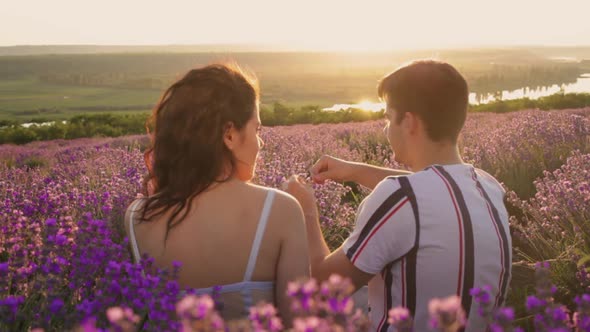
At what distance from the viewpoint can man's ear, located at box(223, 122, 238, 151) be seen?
2.21 meters

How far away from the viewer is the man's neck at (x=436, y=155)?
7.33 feet

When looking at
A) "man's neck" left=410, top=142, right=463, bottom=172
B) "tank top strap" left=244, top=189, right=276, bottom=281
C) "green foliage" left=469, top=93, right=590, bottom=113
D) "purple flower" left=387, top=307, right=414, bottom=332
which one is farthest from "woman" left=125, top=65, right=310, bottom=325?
"green foliage" left=469, top=93, right=590, bottom=113

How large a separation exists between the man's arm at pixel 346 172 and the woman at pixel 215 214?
2.50ft

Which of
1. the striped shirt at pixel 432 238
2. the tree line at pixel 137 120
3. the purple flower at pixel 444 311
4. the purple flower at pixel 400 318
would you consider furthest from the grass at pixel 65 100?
the purple flower at pixel 444 311

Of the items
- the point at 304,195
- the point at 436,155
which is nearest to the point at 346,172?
the point at 304,195

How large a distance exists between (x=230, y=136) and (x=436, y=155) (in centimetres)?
84

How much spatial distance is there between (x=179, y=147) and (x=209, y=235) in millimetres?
374

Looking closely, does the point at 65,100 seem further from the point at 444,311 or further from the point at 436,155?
the point at 444,311

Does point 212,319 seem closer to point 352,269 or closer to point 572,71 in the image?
point 352,269

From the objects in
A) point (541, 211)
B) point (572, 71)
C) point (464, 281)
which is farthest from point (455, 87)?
point (572, 71)

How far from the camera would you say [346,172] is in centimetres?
293

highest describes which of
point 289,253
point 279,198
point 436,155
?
point 436,155

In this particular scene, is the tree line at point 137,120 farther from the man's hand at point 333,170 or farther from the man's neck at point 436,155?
the man's neck at point 436,155

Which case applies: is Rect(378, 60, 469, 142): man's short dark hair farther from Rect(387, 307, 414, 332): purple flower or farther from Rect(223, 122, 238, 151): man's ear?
Rect(387, 307, 414, 332): purple flower
